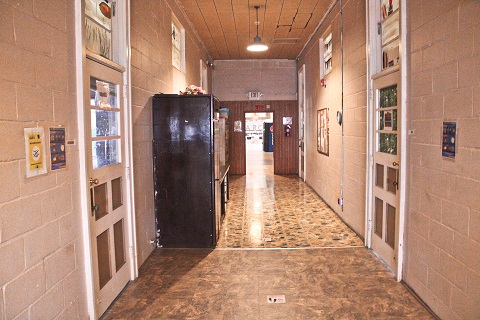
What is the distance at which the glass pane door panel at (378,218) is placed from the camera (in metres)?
4.35

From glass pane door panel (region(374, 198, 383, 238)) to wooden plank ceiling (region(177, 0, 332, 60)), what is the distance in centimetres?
359

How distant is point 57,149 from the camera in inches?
91.4

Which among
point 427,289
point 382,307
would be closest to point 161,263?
point 382,307

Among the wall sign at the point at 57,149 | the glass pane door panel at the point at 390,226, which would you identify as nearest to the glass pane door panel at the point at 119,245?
the wall sign at the point at 57,149

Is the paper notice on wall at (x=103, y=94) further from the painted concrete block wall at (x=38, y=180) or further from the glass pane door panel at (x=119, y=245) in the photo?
the glass pane door panel at (x=119, y=245)

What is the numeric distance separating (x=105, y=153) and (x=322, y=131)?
5.28 meters

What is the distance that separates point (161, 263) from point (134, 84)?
1.99 meters

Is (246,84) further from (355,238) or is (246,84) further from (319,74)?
(355,238)

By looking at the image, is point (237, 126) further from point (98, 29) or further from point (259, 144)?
point (259, 144)

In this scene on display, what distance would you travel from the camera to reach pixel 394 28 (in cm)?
407

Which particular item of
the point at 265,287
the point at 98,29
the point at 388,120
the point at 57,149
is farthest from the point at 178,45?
the point at 57,149

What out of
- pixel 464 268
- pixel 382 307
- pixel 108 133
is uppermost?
pixel 108 133

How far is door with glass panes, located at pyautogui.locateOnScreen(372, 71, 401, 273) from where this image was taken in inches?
150

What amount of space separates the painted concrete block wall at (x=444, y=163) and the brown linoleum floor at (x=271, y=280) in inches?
15.6
